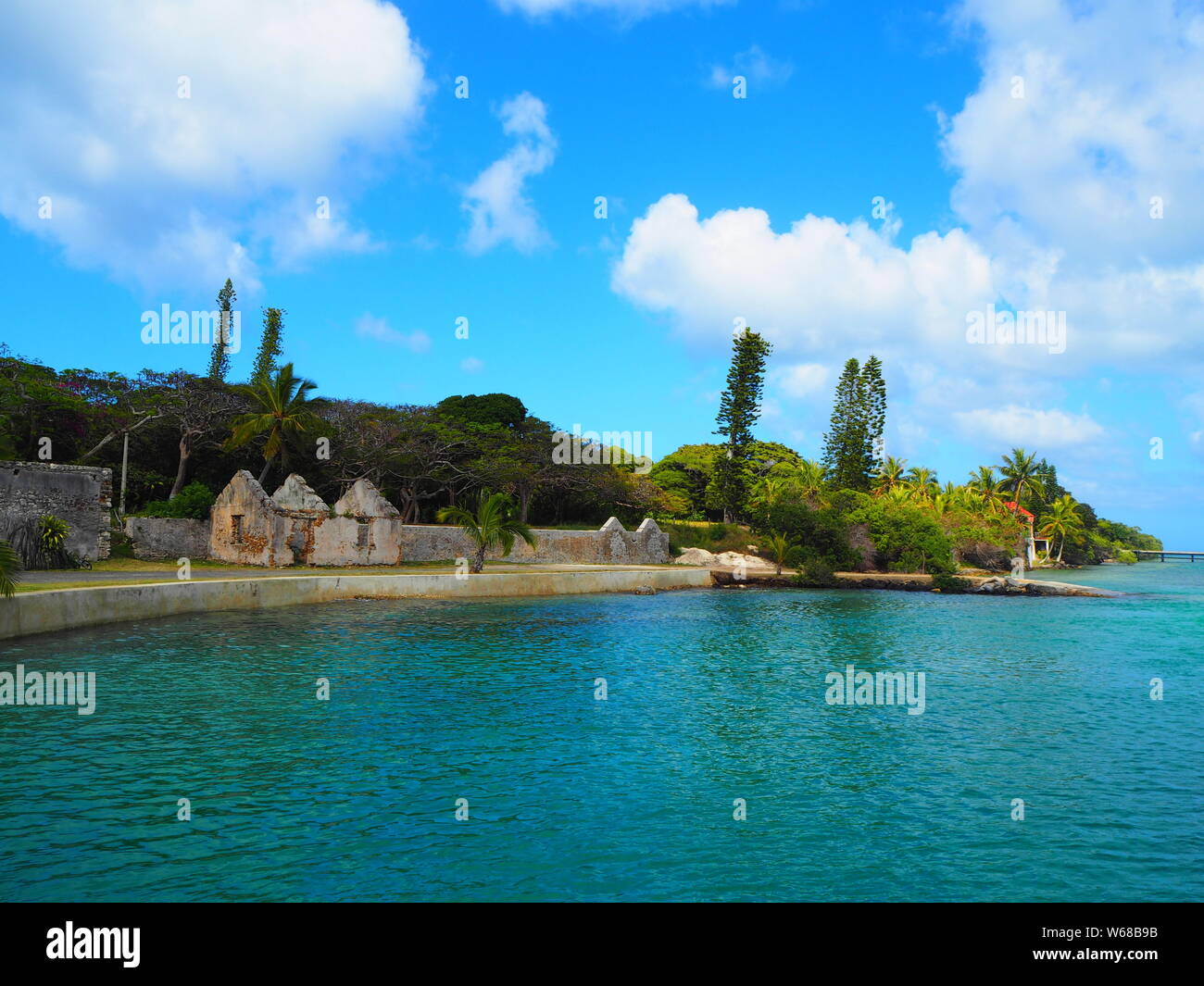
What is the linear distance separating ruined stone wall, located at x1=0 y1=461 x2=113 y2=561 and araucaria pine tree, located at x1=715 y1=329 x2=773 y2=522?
1342 inches

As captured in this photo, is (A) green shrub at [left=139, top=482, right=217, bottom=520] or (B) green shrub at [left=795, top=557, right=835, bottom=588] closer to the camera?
(A) green shrub at [left=139, top=482, right=217, bottom=520]

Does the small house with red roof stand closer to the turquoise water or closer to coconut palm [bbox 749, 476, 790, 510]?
coconut palm [bbox 749, 476, 790, 510]

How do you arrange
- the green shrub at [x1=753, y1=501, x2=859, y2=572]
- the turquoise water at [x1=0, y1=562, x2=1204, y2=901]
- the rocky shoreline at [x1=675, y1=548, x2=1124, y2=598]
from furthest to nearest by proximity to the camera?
the green shrub at [x1=753, y1=501, x2=859, y2=572] → the rocky shoreline at [x1=675, y1=548, x2=1124, y2=598] → the turquoise water at [x1=0, y1=562, x2=1204, y2=901]

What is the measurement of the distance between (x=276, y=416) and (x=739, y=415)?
2800cm

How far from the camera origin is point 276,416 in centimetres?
3088

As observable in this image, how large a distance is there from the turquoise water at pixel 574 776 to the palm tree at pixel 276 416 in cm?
1469

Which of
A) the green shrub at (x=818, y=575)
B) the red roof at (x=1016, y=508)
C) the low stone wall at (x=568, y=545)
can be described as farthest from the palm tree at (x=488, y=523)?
the red roof at (x=1016, y=508)

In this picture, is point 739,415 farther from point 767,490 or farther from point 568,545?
point 568,545

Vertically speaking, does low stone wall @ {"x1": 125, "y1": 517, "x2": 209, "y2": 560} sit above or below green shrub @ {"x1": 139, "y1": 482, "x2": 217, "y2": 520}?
below

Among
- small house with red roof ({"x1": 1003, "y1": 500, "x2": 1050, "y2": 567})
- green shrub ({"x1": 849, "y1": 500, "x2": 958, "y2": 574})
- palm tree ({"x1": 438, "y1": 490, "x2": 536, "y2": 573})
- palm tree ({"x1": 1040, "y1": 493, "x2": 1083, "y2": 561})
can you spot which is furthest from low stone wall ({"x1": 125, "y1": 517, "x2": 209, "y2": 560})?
palm tree ({"x1": 1040, "y1": 493, "x2": 1083, "y2": 561})

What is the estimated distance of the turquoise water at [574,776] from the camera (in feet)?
20.1

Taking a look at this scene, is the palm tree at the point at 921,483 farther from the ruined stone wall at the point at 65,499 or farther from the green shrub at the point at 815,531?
the ruined stone wall at the point at 65,499

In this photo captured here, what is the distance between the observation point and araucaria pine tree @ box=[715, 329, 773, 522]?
4969 cm

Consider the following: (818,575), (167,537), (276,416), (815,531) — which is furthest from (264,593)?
(815,531)
